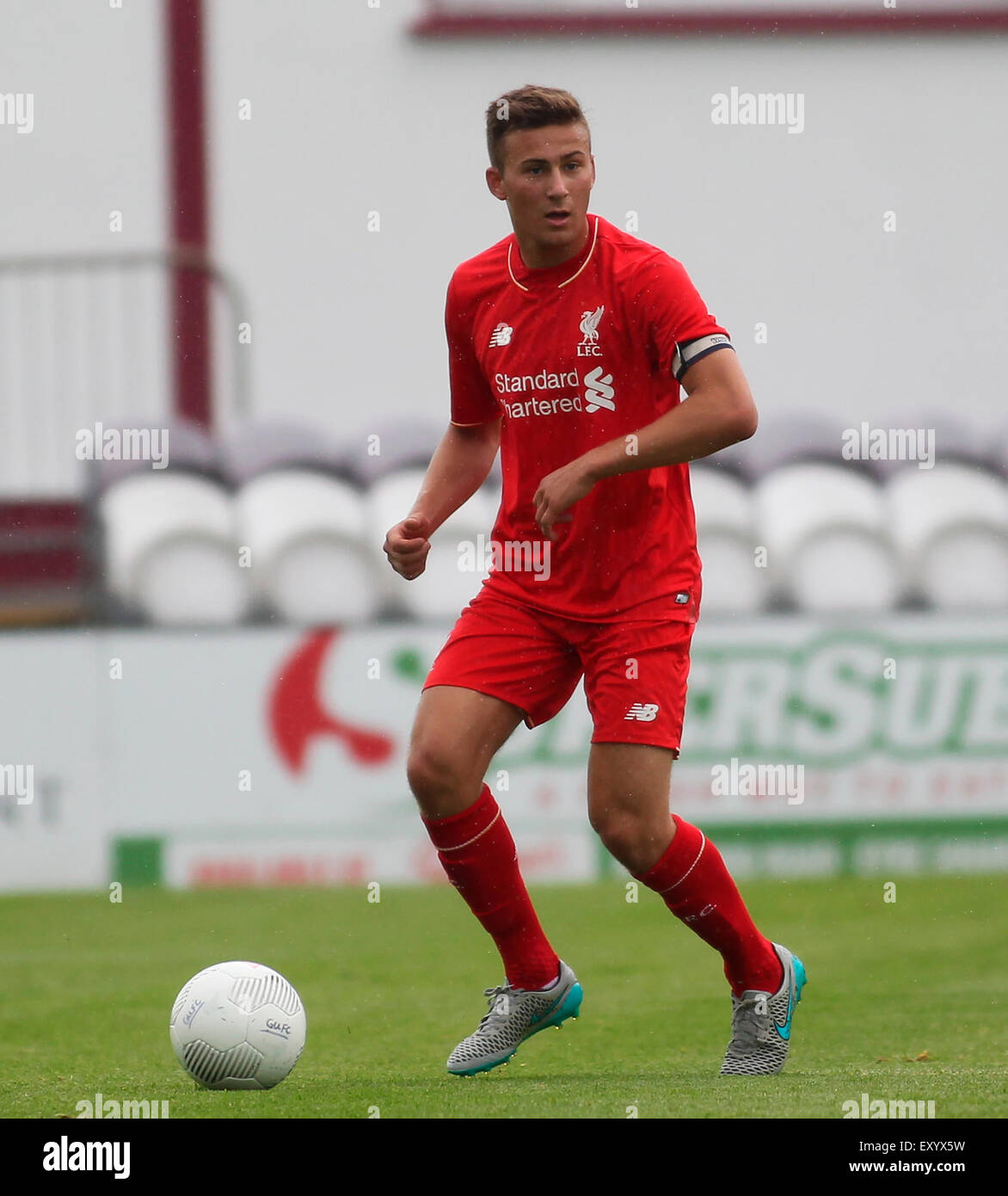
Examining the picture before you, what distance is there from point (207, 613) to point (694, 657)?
7.61 feet

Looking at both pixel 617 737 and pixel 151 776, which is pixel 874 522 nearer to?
pixel 151 776

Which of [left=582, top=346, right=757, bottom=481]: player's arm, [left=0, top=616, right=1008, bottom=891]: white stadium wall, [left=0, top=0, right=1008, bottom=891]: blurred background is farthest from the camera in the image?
[left=0, top=0, right=1008, bottom=891]: blurred background

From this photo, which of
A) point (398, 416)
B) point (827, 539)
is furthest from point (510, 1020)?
point (398, 416)

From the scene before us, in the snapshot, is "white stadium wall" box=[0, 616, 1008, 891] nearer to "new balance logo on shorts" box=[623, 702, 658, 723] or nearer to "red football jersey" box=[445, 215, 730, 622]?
"red football jersey" box=[445, 215, 730, 622]

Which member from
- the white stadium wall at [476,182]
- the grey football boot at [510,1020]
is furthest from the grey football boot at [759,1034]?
the white stadium wall at [476,182]

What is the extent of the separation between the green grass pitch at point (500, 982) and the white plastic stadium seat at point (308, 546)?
1.52 metres

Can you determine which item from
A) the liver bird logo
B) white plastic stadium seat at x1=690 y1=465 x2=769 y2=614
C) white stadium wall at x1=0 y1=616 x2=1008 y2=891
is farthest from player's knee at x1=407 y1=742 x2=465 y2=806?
white plastic stadium seat at x1=690 y1=465 x2=769 y2=614

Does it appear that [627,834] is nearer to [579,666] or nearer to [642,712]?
[642,712]

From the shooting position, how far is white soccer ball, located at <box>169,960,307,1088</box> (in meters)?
4.04

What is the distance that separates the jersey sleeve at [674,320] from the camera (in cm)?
406

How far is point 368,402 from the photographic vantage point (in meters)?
12.8

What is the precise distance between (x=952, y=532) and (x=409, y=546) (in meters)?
6.50

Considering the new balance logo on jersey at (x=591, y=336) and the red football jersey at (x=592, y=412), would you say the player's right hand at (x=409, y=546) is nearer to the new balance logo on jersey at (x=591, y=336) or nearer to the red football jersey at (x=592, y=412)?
the red football jersey at (x=592, y=412)

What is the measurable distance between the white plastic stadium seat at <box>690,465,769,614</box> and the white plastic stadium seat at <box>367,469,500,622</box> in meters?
1.09
